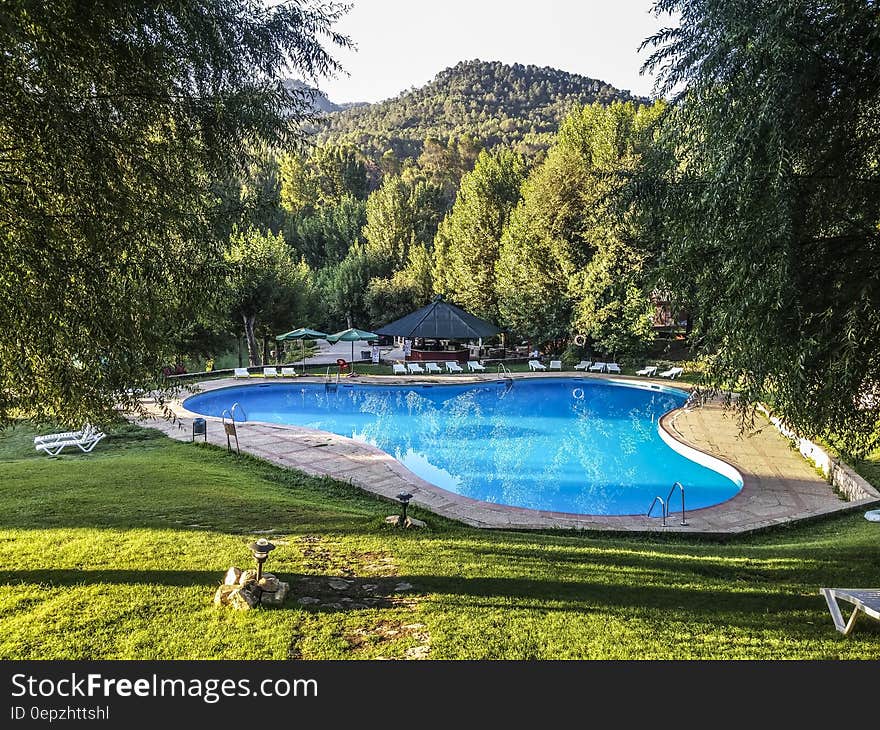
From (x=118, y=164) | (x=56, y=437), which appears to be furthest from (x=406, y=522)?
(x=56, y=437)

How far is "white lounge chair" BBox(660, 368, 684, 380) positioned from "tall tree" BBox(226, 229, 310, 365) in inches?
610

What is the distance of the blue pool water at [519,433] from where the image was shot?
1180cm

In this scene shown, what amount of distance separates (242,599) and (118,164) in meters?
3.46

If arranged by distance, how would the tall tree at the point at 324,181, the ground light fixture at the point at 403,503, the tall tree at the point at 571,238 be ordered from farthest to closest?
the tall tree at the point at 324,181
the tall tree at the point at 571,238
the ground light fixture at the point at 403,503

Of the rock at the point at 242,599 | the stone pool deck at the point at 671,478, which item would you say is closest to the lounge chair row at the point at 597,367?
the stone pool deck at the point at 671,478

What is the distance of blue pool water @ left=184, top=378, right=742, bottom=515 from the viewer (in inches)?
464

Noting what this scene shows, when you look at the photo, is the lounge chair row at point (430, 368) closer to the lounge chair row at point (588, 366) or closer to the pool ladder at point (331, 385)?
the lounge chair row at point (588, 366)

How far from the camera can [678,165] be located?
6000 millimetres

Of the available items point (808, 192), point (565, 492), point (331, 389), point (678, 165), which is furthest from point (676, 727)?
point (331, 389)

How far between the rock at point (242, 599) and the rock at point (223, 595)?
3 centimetres

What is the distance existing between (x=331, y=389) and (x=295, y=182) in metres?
34.8

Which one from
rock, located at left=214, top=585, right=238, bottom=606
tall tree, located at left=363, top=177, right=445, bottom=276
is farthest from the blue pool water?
tall tree, located at left=363, top=177, right=445, bottom=276

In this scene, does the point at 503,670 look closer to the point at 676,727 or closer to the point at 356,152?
the point at 676,727

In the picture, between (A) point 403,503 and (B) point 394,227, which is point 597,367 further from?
(A) point 403,503
